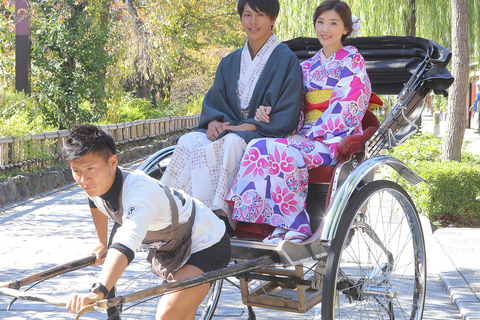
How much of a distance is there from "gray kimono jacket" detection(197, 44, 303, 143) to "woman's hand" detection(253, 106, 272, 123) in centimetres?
3

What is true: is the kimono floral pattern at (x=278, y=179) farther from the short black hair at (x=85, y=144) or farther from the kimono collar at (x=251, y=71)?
the short black hair at (x=85, y=144)

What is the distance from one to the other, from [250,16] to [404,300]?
2.12 m

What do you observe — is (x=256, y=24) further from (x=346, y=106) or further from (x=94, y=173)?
(x=94, y=173)

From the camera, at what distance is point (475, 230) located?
6008 millimetres

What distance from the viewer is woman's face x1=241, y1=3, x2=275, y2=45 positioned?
354 centimetres

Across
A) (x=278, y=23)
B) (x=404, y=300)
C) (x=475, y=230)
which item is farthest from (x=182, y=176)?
(x=278, y=23)

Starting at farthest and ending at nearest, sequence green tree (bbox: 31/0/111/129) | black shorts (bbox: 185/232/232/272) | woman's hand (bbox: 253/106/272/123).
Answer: green tree (bbox: 31/0/111/129) < woman's hand (bbox: 253/106/272/123) < black shorts (bbox: 185/232/232/272)

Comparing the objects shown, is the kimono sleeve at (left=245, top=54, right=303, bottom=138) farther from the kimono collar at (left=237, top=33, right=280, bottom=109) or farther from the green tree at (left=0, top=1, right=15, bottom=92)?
the green tree at (left=0, top=1, right=15, bottom=92)

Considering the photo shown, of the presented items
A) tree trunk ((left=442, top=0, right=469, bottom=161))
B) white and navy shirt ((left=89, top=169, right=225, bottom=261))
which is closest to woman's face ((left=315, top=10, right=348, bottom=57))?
white and navy shirt ((left=89, top=169, right=225, bottom=261))

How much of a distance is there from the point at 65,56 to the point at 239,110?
27.0 feet

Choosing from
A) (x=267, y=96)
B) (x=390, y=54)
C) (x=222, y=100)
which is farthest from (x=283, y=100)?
(x=390, y=54)

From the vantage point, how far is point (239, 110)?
143 inches

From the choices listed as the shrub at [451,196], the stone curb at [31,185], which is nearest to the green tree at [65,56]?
the stone curb at [31,185]

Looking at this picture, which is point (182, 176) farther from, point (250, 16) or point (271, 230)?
point (250, 16)
